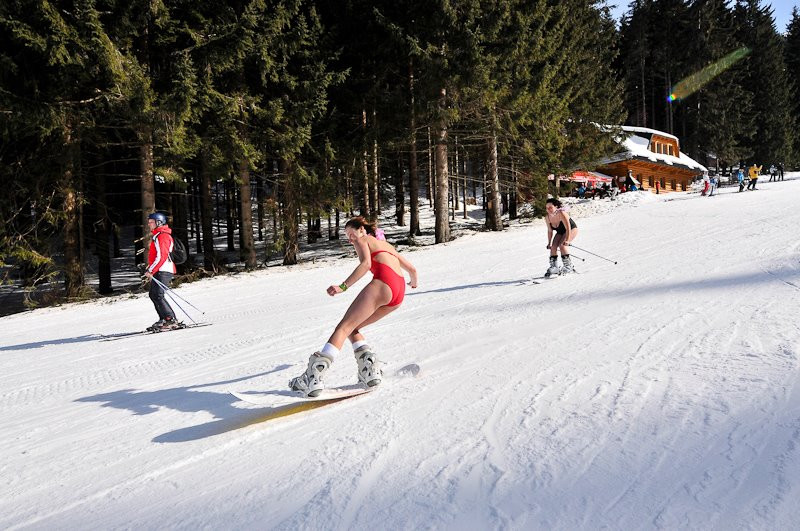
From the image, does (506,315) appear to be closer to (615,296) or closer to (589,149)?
(615,296)

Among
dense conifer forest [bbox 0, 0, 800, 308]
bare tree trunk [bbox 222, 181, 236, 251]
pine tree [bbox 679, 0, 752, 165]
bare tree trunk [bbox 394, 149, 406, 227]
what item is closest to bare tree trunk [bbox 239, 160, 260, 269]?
dense conifer forest [bbox 0, 0, 800, 308]

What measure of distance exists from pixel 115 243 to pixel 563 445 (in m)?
34.1

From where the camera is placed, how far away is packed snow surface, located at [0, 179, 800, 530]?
106 inches

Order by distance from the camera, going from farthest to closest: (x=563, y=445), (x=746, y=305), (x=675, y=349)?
1. (x=746, y=305)
2. (x=675, y=349)
3. (x=563, y=445)

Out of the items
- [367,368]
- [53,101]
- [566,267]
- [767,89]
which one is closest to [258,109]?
[53,101]

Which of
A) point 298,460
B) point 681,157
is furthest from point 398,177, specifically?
point 681,157

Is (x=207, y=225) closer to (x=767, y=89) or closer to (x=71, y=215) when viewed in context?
(x=71, y=215)

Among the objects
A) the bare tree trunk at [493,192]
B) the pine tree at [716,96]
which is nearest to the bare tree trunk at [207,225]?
the bare tree trunk at [493,192]

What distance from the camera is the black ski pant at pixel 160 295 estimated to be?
8.82 metres

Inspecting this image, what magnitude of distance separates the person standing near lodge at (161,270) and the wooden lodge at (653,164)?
37.4 m

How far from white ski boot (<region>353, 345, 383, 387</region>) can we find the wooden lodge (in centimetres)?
3925

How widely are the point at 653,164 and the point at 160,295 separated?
45.5 metres

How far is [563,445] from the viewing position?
3.22m

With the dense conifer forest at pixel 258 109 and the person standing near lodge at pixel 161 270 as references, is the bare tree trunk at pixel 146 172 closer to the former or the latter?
the dense conifer forest at pixel 258 109
